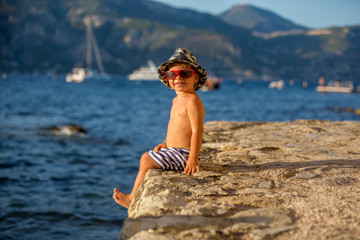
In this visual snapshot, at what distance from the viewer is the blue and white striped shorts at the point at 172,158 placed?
11.0 ft

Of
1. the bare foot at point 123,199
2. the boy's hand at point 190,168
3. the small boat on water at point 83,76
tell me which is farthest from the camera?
the small boat on water at point 83,76

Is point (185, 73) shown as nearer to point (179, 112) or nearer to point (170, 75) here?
point (170, 75)

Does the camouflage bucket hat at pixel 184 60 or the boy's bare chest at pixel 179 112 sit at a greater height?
the camouflage bucket hat at pixel 184 60

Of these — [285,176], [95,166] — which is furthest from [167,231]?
[95,166]

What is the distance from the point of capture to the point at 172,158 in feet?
11.0

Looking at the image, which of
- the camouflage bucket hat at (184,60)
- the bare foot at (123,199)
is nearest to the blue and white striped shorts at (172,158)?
the bare foot at (123,199)

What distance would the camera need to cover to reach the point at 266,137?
17.3 ft

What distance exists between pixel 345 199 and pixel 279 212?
0.58 m

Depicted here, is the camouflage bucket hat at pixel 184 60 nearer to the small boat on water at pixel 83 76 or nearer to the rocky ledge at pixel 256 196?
the rocky ledge at pixel 256 196

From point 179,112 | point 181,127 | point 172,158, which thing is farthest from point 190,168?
point 179,112

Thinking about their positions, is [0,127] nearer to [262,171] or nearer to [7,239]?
[7,239]

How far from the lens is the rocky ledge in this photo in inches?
81.4

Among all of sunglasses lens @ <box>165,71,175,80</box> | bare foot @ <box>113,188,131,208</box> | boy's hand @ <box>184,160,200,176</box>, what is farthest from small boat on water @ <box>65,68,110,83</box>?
boy's hand @ <box>184,160,200,176</box>

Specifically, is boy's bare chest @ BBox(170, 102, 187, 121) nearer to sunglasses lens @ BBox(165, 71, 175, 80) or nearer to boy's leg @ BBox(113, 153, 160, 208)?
sunglasses lens @ BBox(165, 71, 175, 80)
